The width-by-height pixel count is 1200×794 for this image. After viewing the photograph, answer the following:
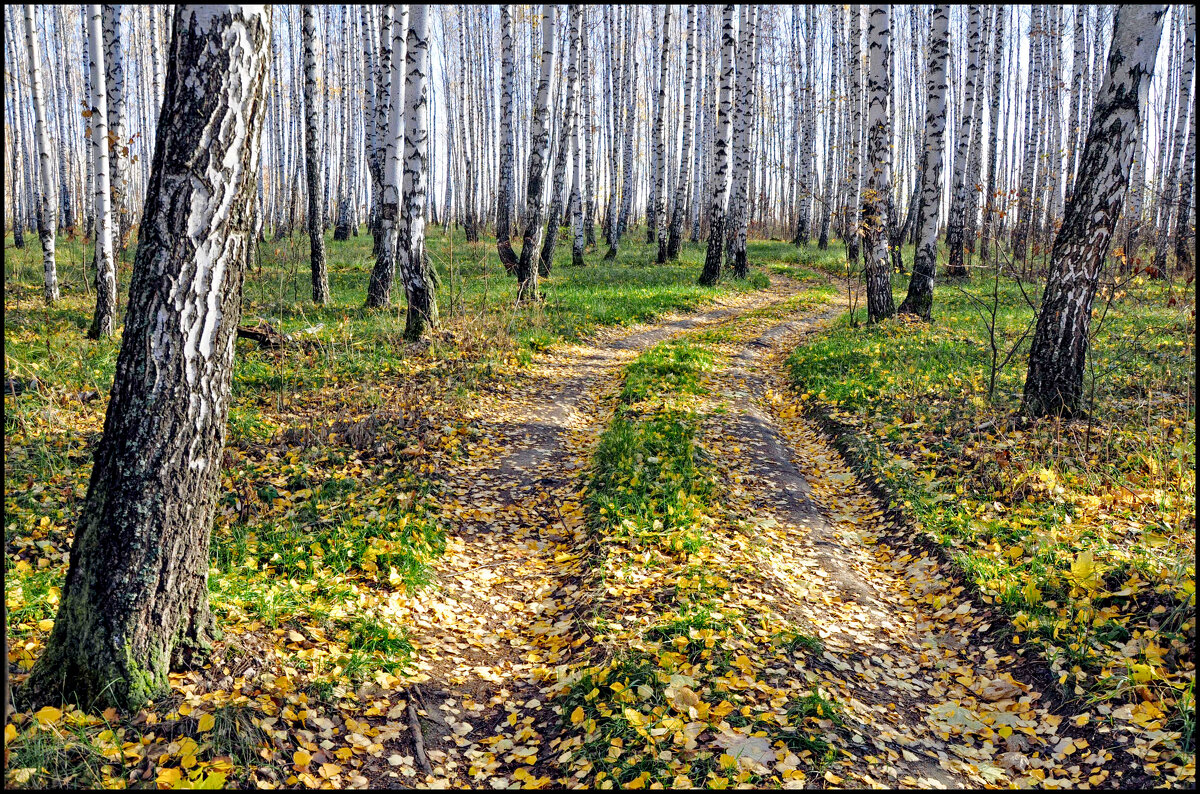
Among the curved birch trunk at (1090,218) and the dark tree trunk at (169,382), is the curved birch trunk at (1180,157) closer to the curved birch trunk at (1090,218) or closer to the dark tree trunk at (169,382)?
the curved birch trunk at (1090,218)

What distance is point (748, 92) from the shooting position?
19000 mm

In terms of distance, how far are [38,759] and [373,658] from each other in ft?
5.35

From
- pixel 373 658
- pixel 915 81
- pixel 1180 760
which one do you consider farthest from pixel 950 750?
pixel 915 81

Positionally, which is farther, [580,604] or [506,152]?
[506,152]

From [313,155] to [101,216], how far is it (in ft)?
13.0

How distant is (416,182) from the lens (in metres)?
10.8

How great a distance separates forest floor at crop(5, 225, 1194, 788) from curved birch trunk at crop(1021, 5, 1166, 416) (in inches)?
43.3

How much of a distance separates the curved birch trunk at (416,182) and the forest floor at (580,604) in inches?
64.8

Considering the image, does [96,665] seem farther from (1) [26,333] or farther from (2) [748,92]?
(2) [748,92]

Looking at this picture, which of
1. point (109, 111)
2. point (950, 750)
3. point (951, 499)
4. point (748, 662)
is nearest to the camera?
point (950, 750)

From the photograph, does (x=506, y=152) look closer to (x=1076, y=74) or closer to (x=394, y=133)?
(x=394, y=133)

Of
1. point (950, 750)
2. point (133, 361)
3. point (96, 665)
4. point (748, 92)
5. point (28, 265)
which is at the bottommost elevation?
point (950, 750)

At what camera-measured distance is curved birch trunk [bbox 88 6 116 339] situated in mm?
9930

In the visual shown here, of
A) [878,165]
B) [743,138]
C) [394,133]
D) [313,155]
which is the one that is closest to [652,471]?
[394,133]
